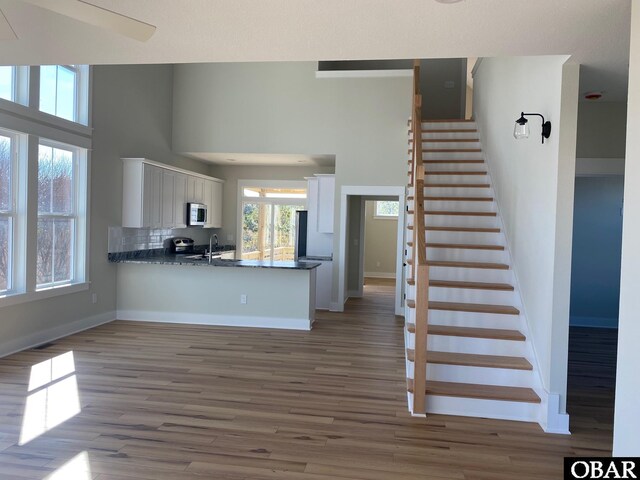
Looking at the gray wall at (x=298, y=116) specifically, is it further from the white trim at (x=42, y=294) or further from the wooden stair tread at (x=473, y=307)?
the wooden stair tread at (x=473, y=307)

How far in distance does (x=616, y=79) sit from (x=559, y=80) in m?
0.60

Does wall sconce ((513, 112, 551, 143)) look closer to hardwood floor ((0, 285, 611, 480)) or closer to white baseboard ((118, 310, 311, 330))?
hardwood floor ((0, 285, 611, 480))

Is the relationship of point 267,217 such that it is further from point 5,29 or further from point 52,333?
point 5,29

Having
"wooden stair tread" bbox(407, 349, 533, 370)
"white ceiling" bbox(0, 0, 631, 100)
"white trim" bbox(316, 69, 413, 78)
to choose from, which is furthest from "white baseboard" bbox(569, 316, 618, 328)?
"white ceiling" bbox(0, 0, 631, 100)

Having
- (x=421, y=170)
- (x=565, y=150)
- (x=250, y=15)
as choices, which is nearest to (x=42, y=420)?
(x=250, y=15)

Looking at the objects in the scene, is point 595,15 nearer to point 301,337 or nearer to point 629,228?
point 629,228

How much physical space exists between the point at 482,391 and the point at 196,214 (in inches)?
233

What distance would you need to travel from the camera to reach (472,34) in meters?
2.65

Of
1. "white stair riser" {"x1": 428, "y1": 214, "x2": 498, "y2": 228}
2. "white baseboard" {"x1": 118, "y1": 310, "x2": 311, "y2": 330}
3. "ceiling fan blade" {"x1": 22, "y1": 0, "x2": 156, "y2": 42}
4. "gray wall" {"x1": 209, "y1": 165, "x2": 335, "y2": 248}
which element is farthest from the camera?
"gray wall" {"x1": 209, "y1": 165, "x2": 335, "y2": 248}

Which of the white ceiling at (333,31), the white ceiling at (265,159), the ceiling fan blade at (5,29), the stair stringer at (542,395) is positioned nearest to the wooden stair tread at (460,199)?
the stair stringer at (542,395)

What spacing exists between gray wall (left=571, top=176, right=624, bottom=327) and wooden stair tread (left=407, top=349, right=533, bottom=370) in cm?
385

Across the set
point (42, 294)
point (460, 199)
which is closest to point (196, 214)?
point (42, 294)

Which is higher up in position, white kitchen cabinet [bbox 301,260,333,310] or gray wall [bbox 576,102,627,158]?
gray wall [bbox 576,102,627,158]

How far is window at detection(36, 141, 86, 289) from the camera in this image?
530cm
